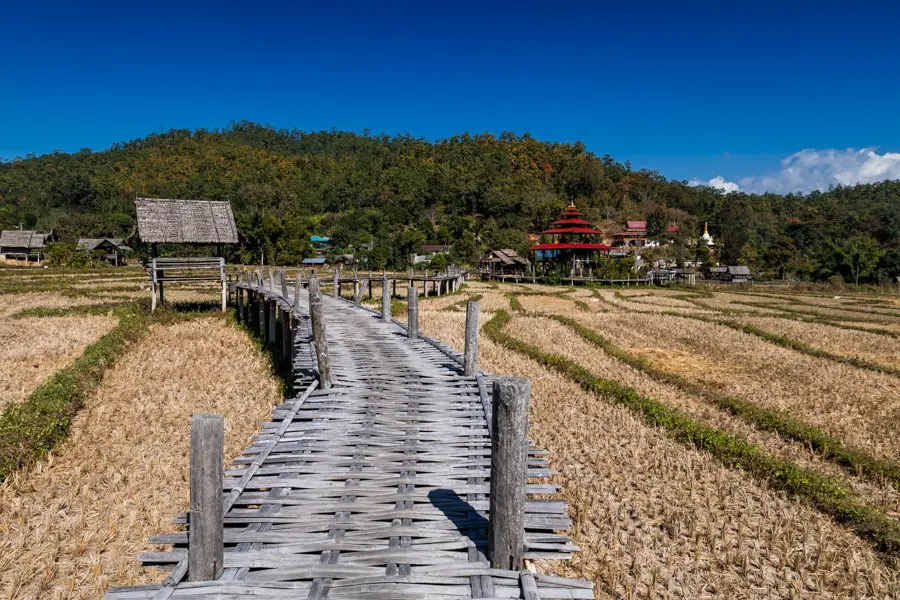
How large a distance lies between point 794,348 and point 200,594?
15.6 meters

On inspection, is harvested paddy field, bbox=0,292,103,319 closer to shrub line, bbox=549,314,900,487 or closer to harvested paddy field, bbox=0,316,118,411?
harvested paddy field, bbox=0,316,118,411

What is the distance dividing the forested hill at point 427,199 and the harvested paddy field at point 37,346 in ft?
106

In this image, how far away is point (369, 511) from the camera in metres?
4.03

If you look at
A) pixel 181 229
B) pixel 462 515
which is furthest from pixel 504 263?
pixel 462 515

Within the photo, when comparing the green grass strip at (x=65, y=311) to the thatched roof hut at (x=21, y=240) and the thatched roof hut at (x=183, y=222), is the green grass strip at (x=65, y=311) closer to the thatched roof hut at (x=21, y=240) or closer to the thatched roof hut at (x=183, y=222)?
the thatched roof hut at (x=183, y=222)

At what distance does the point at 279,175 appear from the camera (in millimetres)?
82938

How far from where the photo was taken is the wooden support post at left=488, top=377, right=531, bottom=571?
3461 mm

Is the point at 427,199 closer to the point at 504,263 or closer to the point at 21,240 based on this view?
the point at 504,263

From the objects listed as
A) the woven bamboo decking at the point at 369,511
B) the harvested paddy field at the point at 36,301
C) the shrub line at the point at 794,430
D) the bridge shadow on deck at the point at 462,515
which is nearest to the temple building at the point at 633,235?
the harvested paddy field at the point at 36,301

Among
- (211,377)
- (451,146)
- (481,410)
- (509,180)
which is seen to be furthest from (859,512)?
(451,146)

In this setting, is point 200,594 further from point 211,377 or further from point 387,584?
point 211,377

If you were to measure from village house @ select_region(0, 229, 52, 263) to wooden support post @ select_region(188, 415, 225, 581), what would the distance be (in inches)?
2402

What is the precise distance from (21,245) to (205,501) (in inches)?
2434

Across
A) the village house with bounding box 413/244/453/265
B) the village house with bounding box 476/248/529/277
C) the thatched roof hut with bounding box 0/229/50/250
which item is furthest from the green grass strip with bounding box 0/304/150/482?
the thatched roof hut with bounding box 0/229/50/250
